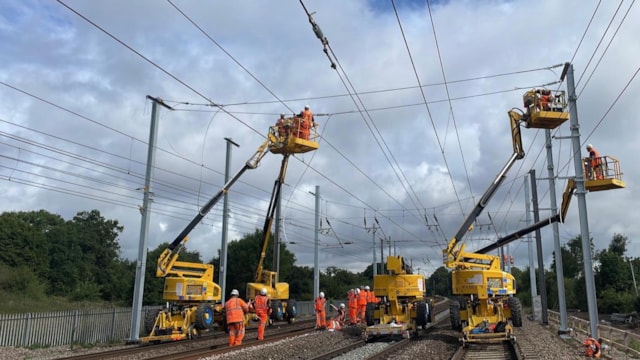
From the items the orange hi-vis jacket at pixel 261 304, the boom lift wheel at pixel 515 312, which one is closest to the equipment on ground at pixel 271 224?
the orange hi-vis jacket at pixel 261 304

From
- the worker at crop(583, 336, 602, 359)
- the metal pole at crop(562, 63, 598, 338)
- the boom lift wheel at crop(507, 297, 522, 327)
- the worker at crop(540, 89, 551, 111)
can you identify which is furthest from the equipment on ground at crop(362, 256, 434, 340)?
the worker at crop(540, 89, 551, 111)

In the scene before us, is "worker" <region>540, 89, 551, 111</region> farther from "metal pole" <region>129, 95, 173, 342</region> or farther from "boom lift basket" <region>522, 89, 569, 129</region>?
"metal pole" <region>129, 95, 173, 342</region>

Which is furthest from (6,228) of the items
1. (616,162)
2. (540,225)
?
(616,162)

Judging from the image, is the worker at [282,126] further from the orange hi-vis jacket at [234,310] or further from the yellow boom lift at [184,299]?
the orange hi-vis jacket at [234,310]

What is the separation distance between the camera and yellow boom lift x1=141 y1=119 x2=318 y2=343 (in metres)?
20.4

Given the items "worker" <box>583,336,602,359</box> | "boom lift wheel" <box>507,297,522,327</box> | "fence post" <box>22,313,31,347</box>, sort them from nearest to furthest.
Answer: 1. "worker" <box>583,336,602,359</box>
2. "fence post" <box>22,313,31,347</box>
3. "boom lift wheel" <box>507,297,522,327</box>

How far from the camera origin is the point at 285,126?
83.1ft

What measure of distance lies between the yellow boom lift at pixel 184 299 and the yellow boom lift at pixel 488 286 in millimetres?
9863

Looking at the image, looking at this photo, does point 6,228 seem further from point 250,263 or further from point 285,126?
point 285,126

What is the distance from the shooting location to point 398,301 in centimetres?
2164

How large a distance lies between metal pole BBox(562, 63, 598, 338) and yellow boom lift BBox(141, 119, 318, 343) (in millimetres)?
13767

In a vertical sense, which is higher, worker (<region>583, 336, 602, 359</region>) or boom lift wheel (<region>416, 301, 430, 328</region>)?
boom lift wheel (<region>416, 301, 430, 328</region>)

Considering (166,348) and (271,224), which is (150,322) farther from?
(271,224)

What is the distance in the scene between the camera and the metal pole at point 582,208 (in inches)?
616
